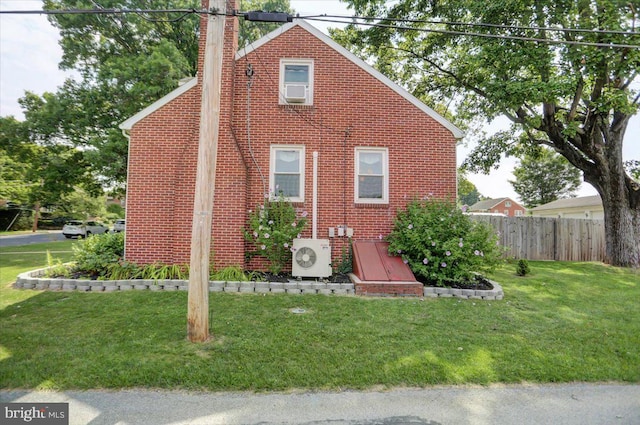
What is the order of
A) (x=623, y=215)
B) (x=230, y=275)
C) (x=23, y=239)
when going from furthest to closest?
1. (x=23, y=239)
2. (x=623, y=215)
3. (x=230, y=275)

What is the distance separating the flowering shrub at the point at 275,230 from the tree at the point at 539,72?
5.03 meters

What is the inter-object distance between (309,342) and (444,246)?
3.96m

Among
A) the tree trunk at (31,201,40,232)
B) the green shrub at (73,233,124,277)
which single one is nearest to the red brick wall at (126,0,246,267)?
the green shrub at (73,233,124,277)

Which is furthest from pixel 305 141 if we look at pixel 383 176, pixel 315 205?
pixel 383 176

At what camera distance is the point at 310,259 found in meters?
6.99

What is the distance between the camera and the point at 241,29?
1670 centimetres

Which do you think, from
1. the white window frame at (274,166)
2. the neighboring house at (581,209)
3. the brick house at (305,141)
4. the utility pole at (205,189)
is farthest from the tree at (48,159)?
the neighboring house at (581,209)

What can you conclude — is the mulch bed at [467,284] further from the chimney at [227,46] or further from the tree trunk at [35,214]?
the tree trunk at [35,214]

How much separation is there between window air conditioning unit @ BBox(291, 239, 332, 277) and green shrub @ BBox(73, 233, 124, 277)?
4331mm

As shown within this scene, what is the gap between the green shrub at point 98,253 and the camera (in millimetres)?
7137

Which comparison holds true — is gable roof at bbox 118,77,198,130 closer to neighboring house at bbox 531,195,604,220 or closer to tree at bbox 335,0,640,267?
tree at bbox 335,0,640,267

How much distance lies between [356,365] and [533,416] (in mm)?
1650

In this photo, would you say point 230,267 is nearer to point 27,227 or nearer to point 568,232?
point 568,232

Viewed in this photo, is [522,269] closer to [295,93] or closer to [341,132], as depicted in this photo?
[341,132]
